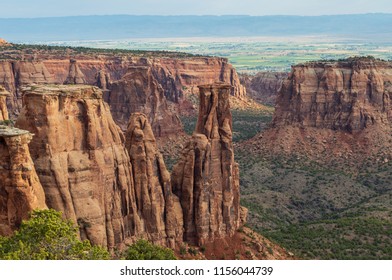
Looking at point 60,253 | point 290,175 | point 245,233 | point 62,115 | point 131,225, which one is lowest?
point 290,175

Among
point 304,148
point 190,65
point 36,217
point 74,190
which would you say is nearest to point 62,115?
point 74,190

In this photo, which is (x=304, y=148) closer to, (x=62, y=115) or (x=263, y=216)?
(x=263, y=216)

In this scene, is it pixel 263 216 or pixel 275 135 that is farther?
pixel 275 135

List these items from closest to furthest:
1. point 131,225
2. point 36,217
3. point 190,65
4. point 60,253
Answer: point 60,253 → point 36,217 → point 131,225 → point 190,65

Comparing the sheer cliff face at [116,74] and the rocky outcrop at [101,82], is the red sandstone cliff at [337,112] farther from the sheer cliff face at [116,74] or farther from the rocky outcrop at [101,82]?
the rocky outcrop at [101,82]

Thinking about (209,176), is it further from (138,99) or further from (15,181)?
(138,99)

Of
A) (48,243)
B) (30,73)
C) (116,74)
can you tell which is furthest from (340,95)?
(48,243)

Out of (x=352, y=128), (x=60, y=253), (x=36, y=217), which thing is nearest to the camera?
(x=60, y=253)

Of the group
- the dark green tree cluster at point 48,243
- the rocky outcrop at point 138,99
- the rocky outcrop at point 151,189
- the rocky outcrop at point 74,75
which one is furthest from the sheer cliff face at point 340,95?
the dark green tree cluster at point 48,243
